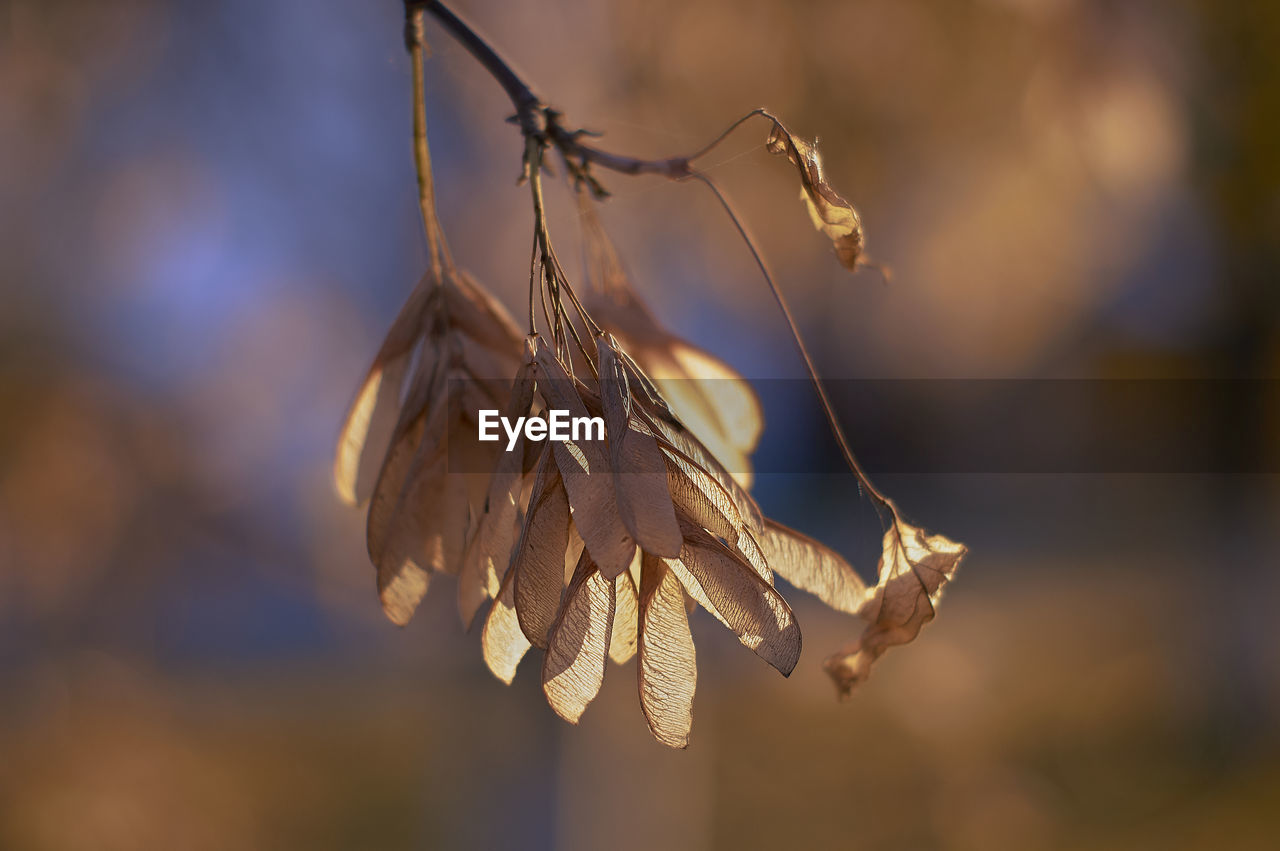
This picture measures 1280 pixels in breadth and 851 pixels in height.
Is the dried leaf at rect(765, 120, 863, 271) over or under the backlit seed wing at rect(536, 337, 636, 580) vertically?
over

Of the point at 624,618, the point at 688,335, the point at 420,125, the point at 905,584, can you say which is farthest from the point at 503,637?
the point at 688,335

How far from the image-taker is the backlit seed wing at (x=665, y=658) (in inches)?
10.2

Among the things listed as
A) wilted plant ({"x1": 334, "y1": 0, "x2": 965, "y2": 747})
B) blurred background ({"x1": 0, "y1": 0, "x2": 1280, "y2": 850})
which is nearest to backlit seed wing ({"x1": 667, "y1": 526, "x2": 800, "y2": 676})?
wilted plant ({"x1": 334, "y1": 0, "x2": 965, "y2": 747})

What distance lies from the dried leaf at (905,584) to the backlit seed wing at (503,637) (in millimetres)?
168

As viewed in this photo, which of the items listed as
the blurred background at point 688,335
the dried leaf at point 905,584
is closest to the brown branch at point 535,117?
the dried leaf at point 905,584

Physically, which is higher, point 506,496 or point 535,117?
point 535,117

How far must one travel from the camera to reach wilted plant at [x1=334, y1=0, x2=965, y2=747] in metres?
0.26

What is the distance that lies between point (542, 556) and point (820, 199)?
0.65 feet

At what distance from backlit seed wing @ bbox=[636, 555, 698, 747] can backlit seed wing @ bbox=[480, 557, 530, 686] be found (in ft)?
0.18

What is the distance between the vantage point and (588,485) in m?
0.26

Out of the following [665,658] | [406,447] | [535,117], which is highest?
→ [535,117]

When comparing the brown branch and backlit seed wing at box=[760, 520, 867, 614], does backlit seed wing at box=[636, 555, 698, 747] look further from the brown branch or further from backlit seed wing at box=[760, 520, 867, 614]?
the brown branch

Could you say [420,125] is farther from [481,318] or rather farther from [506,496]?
[506,496]

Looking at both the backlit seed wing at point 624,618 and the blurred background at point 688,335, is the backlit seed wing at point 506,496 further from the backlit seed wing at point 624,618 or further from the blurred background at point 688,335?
the blurred background at point 688,335
